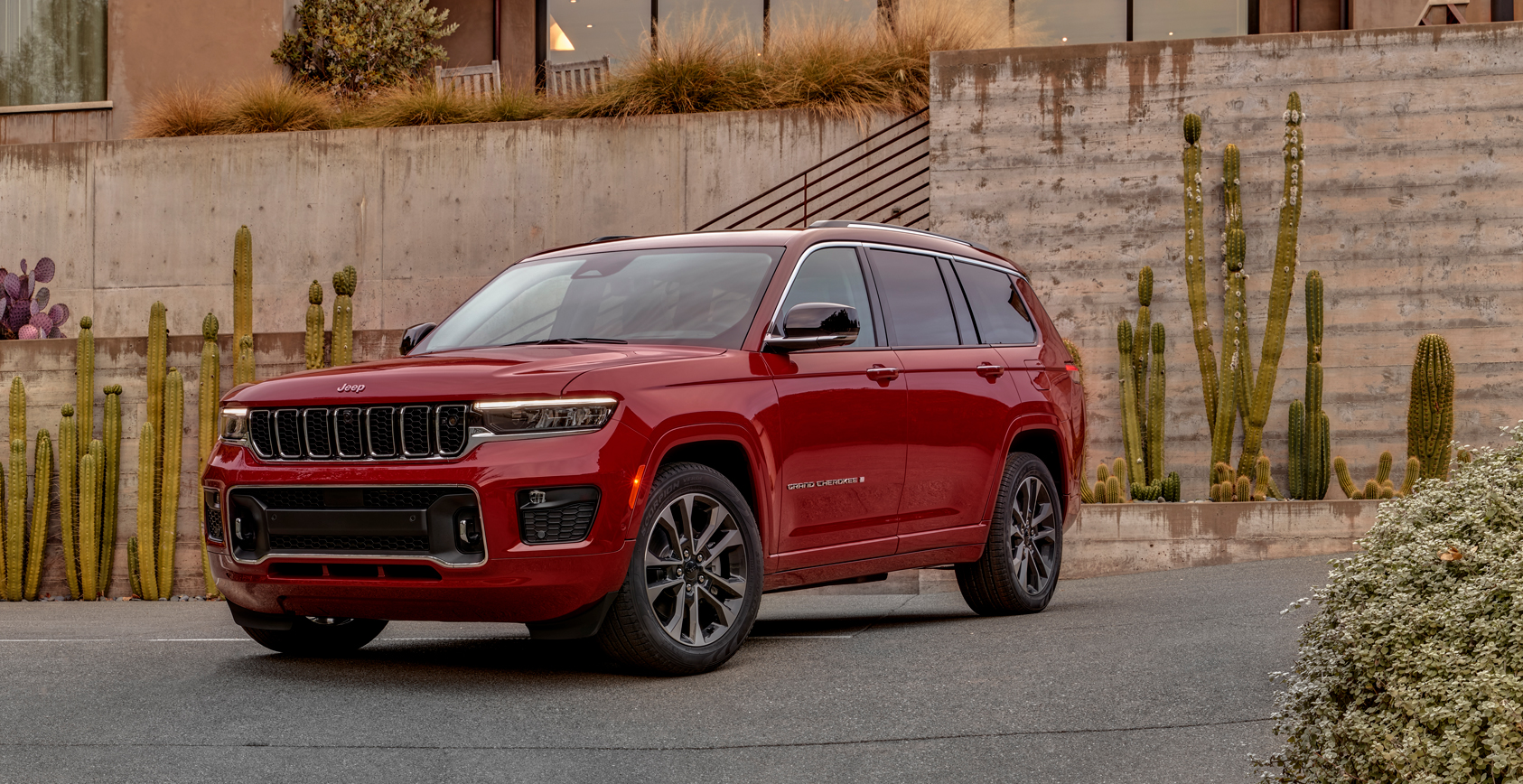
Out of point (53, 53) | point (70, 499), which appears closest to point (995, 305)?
point (70, 499)

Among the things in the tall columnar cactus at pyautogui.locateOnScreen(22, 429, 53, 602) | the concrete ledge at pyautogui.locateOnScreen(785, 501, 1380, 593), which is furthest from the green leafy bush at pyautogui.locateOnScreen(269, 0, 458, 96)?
the concrete ledge at pyautogui.locateOnScreen(785, 501, 1380, 593)

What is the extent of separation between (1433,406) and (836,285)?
7766mm

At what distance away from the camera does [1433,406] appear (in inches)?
507

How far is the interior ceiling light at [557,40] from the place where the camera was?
2317 cm

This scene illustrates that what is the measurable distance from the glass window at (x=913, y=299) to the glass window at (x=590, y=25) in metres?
16.0

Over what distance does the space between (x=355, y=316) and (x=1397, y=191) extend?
33.7 ft

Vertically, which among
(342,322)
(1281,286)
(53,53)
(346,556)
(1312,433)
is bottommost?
(346,556)

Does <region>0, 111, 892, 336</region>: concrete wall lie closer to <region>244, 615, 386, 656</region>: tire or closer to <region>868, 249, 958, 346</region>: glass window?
<region>868, 249, 958, 346</region>: glass window

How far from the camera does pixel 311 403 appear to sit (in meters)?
5.74

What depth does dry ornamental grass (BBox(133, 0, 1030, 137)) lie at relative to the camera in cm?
1641

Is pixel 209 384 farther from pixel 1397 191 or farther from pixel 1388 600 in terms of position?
pixel 1388 600

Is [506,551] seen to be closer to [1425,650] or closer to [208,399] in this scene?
[1425,650]

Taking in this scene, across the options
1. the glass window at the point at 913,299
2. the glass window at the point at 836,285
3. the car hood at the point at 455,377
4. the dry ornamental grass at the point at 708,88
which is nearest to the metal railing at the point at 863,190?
the dry ornamental grass at the point at 708,88

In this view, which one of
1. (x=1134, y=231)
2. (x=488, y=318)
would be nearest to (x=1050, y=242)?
(x=1134, y=231)
